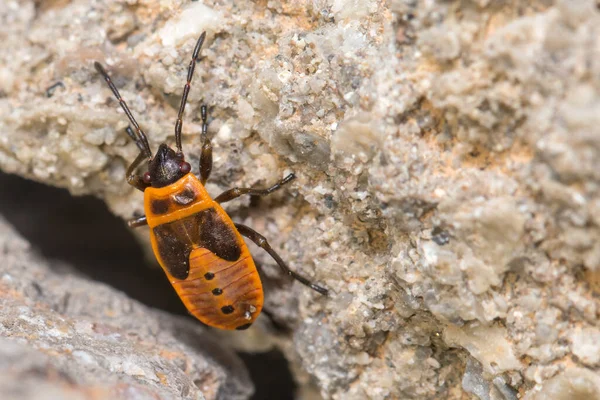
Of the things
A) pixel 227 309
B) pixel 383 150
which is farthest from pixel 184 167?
pixel 383 150

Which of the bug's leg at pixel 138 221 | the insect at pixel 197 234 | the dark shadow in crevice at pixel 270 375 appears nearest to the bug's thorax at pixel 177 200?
the insect at pixel 197 234

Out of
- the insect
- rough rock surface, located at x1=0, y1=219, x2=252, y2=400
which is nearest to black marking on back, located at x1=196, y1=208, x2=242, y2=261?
the insect

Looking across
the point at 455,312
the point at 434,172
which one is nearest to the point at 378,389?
the point at 455,312

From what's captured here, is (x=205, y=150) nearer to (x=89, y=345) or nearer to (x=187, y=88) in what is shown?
(x=187, y=88)

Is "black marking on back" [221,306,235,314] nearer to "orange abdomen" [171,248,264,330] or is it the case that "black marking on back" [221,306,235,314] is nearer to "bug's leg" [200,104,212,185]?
"orange abdomen" [171,248,264,330]

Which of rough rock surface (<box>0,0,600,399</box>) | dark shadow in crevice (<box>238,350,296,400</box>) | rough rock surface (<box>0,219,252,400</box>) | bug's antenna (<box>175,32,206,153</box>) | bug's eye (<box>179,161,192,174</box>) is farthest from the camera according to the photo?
dark shadow in crevice (<box>238,350,296,400</box>)

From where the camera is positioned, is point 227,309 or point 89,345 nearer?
point 89,345
